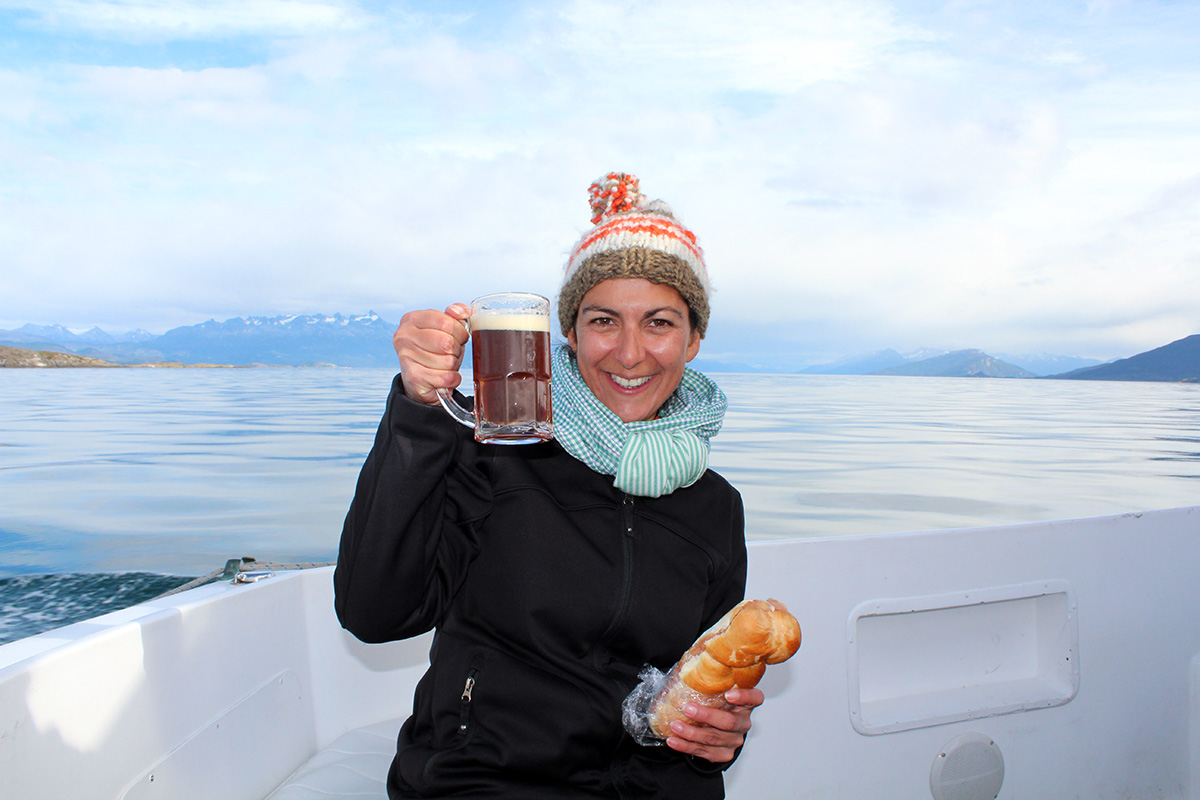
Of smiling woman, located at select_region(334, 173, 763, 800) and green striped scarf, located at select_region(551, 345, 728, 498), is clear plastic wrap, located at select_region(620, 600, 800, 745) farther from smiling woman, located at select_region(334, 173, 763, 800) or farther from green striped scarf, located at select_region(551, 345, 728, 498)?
green striped scarf, located at select_region(551, 345, 728, 498)

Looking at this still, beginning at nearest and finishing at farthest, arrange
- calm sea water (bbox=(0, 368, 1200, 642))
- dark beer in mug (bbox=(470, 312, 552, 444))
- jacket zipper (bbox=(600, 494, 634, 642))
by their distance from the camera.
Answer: dark beer in mug (bbox=(470, 312, 552, 444)) → jacket zipper (bbox=(600, 494, 634, 642)) → calm sea water (bbox=(0, 368, 1200, 642))

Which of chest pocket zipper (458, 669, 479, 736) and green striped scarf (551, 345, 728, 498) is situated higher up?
green striped scarf (551, 345, 728, 498)

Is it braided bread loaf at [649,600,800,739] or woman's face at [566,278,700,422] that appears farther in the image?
woman's face at [566,278,700,422]

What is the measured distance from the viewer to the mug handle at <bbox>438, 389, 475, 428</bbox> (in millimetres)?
1171

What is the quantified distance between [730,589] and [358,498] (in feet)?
2.90

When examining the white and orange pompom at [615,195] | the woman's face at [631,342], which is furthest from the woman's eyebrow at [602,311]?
the white and orange pompom at [615,195]

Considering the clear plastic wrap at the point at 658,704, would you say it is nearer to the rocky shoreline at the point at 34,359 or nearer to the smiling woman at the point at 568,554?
the smiling woman at the point at 568,554

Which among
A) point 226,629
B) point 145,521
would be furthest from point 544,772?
point 145,521

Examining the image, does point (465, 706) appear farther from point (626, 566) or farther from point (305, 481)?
point (305, 481)

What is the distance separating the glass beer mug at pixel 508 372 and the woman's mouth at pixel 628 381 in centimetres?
46

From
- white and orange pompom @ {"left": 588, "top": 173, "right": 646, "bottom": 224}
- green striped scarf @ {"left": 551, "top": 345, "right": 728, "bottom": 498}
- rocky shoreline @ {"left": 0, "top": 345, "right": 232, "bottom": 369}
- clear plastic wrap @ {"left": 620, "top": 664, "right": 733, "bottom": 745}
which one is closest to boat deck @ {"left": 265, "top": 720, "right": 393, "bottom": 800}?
clear plastic wrap @ {"left": 620, "top": 664, "right": 733, "bottom": 745}

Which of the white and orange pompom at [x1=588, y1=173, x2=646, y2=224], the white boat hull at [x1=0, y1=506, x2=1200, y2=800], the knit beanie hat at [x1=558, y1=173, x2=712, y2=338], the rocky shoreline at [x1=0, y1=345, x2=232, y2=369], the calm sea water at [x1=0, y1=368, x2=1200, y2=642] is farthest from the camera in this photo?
the rocky shoreline at [x1=0, y1=345, x2=232, y2=369]

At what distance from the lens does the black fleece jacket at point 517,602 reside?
4.17 ft

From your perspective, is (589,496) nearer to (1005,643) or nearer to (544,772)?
(544,772)
